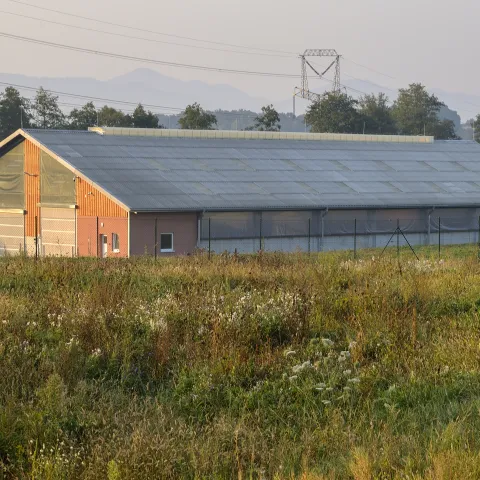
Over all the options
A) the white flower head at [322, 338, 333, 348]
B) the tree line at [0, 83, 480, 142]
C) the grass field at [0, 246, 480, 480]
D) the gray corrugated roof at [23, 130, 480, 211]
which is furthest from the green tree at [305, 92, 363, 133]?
the white flower head at [322, 338, 333, 348]

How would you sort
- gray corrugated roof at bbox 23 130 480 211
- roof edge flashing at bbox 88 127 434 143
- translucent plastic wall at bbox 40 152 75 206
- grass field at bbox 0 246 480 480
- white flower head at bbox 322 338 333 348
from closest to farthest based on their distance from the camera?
grass field at bbox 0 246 480 480 < white flower head at bbox 322 338 333 348 < gray corrugated roof at bbox 23 130 480 211 < translucent plastic wall at bbox 40 152 75 206 < roof edge flashing at bbox 88 127 434 143

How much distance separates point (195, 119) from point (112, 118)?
787 cm

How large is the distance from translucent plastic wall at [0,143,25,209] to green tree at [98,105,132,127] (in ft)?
99.8

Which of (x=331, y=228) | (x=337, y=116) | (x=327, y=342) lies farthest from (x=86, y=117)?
(x=327, y=342)

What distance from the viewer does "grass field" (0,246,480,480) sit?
336 inches

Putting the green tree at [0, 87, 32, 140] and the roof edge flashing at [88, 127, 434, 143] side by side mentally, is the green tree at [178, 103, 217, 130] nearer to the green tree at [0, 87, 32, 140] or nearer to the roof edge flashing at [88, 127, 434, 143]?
the green tree at [0, 87, 32, 140]

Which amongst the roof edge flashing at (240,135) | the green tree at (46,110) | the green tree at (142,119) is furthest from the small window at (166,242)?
the green tree at (46,110)

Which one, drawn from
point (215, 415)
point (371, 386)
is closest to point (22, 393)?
point (215, 415)

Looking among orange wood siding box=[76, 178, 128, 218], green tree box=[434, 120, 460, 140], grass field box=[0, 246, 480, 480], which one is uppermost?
green tree box=[434, 120, 460, 140]

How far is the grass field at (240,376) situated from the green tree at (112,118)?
221ft

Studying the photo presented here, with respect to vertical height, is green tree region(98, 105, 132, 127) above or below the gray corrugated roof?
above

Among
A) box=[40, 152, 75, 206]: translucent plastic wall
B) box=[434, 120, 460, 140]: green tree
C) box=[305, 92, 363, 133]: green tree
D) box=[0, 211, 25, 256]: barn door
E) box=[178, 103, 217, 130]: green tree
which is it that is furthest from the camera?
box=[434, 120, 460, 140]: green tree

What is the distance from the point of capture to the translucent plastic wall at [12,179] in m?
52.3

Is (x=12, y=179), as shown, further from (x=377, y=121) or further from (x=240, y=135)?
(x=377, y=121)
